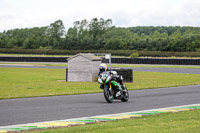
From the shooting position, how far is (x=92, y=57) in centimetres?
2725

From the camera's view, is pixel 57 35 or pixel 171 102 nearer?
pixel 171 102

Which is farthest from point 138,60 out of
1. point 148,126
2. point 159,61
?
point 148,126

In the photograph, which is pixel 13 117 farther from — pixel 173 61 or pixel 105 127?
pixel 173 61

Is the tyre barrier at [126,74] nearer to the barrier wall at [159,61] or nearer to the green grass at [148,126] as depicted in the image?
the green grass at [148,126]

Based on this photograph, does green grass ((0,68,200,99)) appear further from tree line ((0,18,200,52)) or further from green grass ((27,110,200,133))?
tree line ((0,18,200,52))

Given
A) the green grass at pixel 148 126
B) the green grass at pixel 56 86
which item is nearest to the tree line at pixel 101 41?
the green grass at pixel 56 86

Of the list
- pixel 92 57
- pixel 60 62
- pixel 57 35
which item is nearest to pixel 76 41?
pixel 57 35

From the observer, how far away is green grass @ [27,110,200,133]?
330 inches

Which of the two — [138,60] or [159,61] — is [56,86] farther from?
[138,60]

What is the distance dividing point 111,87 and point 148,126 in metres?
5.81

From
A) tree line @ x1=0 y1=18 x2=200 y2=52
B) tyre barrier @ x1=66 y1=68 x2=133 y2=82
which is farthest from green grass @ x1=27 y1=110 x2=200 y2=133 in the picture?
tree line @ x1=0 y1=18 x2=200 y2=52

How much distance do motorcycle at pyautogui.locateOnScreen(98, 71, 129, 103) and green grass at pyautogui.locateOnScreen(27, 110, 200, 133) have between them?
13.4 feet

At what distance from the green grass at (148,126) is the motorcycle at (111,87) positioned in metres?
4.08

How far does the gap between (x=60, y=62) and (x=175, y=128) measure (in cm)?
5657
